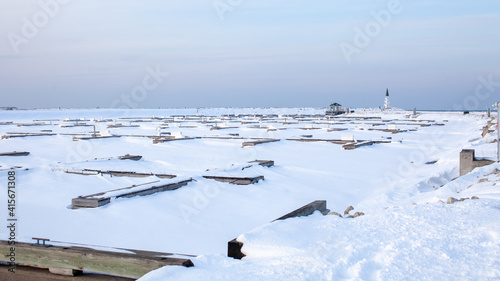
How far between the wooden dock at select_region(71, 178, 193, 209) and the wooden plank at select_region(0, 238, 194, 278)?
4.14m

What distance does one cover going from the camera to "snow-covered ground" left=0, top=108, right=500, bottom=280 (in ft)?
14.1

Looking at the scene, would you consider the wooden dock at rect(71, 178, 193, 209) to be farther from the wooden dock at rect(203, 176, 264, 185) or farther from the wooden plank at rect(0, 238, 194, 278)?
the wooden plank at rect(0, 238, 194, 278)

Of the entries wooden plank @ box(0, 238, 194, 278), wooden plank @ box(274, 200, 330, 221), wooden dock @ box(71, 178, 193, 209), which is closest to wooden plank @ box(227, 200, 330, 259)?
wooden plank @ box(274, 200, 330, 221)

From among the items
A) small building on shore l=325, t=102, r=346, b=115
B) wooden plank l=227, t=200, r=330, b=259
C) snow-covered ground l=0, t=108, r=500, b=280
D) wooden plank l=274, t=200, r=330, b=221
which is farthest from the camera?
small building on shore l=325, t=102, r=346, b=115

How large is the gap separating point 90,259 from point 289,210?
20.8 feet

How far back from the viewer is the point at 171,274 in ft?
13.9

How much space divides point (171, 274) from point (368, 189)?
976 cm

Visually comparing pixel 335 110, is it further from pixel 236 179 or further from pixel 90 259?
pixel 90 259

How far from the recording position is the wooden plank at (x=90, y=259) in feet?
15.0

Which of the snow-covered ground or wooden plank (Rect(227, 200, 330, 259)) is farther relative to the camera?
wooden plank (Rect(227, 200, 330, 259))

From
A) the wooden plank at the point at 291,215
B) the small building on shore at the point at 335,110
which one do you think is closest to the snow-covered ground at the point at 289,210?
the wooden plank at the point at 291,215

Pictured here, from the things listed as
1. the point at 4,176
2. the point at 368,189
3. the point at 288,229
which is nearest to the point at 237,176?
the point at 368,189

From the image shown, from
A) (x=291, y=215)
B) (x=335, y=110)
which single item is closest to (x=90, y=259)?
(x=291, y=215)

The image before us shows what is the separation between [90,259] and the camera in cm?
484
